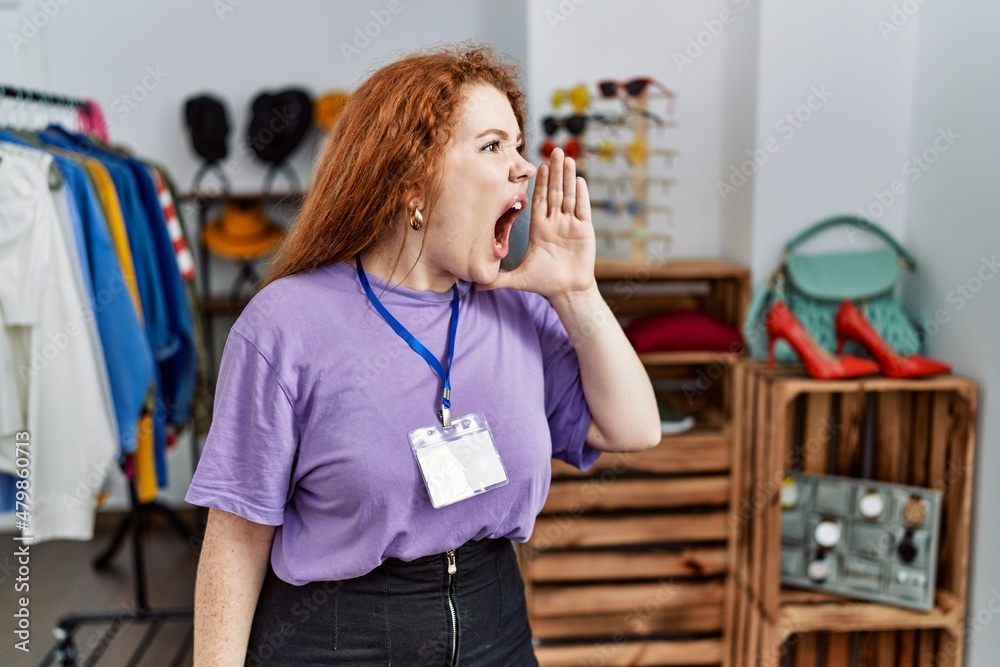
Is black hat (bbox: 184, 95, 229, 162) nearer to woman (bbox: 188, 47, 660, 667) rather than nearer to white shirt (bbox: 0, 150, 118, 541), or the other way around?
white shirt (bbox: 0, 150, 118, 541)

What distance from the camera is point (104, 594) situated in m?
3.25

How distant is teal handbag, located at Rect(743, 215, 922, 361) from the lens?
7.44ft

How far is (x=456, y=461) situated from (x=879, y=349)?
59.2 inches

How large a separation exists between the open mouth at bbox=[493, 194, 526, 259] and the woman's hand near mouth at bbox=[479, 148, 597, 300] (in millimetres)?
40

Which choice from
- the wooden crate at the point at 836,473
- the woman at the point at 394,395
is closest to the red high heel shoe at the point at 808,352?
the wooden crate at the point at 836,473

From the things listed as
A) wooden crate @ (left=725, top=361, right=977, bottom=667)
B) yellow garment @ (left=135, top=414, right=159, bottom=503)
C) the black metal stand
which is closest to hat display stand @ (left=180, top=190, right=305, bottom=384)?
the black metal stand

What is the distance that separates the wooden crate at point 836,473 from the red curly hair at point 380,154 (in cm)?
133

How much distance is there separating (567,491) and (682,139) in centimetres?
130

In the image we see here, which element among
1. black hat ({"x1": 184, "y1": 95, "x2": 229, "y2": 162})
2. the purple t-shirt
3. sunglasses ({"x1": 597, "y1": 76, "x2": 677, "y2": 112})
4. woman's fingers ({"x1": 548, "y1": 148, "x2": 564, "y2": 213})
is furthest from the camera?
black hat ({"x1": 184, "y1": 95, "x2": 229, "y2": 162})

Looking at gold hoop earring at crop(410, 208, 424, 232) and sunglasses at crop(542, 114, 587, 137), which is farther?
sunglasses at crop(542, 114, 587, 137)

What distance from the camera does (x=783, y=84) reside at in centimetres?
237

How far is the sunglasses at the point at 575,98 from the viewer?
2426mm

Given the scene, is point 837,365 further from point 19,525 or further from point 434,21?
point 434,21

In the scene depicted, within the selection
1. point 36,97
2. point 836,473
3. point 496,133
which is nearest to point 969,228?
point 836,473
